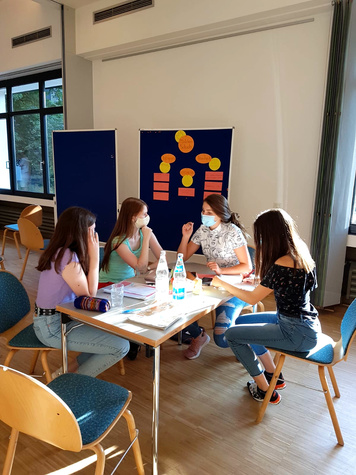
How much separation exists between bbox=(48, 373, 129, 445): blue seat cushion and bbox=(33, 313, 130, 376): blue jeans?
0.25 meters

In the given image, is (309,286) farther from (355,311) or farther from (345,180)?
(345,180)

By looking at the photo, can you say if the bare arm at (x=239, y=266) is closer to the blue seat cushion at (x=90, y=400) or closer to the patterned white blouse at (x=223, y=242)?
the patterned white blouse at (x=223, y=242)

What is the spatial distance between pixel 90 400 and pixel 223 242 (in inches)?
59.8

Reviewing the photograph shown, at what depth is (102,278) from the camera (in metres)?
2.56

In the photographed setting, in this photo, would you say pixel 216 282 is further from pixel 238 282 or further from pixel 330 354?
pixel 330 354

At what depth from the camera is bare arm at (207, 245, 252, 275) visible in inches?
93.7

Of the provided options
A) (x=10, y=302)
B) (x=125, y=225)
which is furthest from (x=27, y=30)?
(x=10, y=302)

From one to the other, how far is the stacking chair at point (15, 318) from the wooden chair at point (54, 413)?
1.77 feet

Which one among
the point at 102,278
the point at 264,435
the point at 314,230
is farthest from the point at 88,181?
the point at 264,435

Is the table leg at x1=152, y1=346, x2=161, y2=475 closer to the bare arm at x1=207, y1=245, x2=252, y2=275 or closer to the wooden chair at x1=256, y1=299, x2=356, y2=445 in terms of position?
the wooden chair at x1=256, y1=299, x2=356, y2=445

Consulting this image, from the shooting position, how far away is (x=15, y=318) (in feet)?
6.77

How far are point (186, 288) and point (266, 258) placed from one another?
1.68 feet

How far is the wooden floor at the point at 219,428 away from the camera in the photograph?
5.60ft

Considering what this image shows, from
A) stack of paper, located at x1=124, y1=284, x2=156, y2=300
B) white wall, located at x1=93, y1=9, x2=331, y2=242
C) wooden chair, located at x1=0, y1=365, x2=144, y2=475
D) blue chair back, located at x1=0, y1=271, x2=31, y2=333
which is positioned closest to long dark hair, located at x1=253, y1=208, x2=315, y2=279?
stack of paper, located at x1=124, y1=284, x2=156, y2=300
